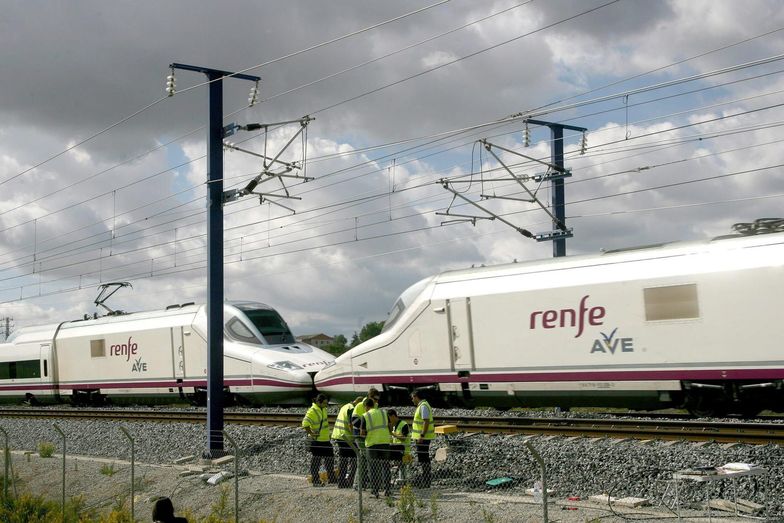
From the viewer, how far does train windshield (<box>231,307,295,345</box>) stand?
993 inches

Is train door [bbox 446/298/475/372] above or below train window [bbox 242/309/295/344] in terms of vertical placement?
below

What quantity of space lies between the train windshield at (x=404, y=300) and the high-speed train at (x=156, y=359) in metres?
2.63

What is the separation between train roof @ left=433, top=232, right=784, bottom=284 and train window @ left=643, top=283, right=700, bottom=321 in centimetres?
71

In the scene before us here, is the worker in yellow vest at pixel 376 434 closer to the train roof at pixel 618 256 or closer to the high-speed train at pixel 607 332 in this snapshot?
the high-speed train at pixel 607 332

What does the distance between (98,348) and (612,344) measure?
20193 millimetres

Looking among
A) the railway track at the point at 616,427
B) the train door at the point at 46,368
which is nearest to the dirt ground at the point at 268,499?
the railway track at the point at 616,427

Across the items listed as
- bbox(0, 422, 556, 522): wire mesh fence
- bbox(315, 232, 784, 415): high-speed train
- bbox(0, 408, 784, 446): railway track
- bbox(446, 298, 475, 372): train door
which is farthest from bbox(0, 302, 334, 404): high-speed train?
bbox(0, 422, 556, 522): wire mesh fence

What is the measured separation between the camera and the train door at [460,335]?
19.4 meters

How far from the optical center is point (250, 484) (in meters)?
13.7

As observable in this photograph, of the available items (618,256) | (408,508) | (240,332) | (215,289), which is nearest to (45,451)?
(215,289)

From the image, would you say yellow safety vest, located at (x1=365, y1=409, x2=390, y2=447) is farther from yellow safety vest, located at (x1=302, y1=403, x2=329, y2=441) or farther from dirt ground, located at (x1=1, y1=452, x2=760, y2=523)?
yellow safety vest, located at (x1=302, y1=403, x2=329, y2=441)

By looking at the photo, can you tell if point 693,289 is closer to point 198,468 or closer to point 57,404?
point 198,468

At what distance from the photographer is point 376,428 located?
12.5 meters

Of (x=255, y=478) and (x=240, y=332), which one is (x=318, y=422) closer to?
(x=255, y=478)
